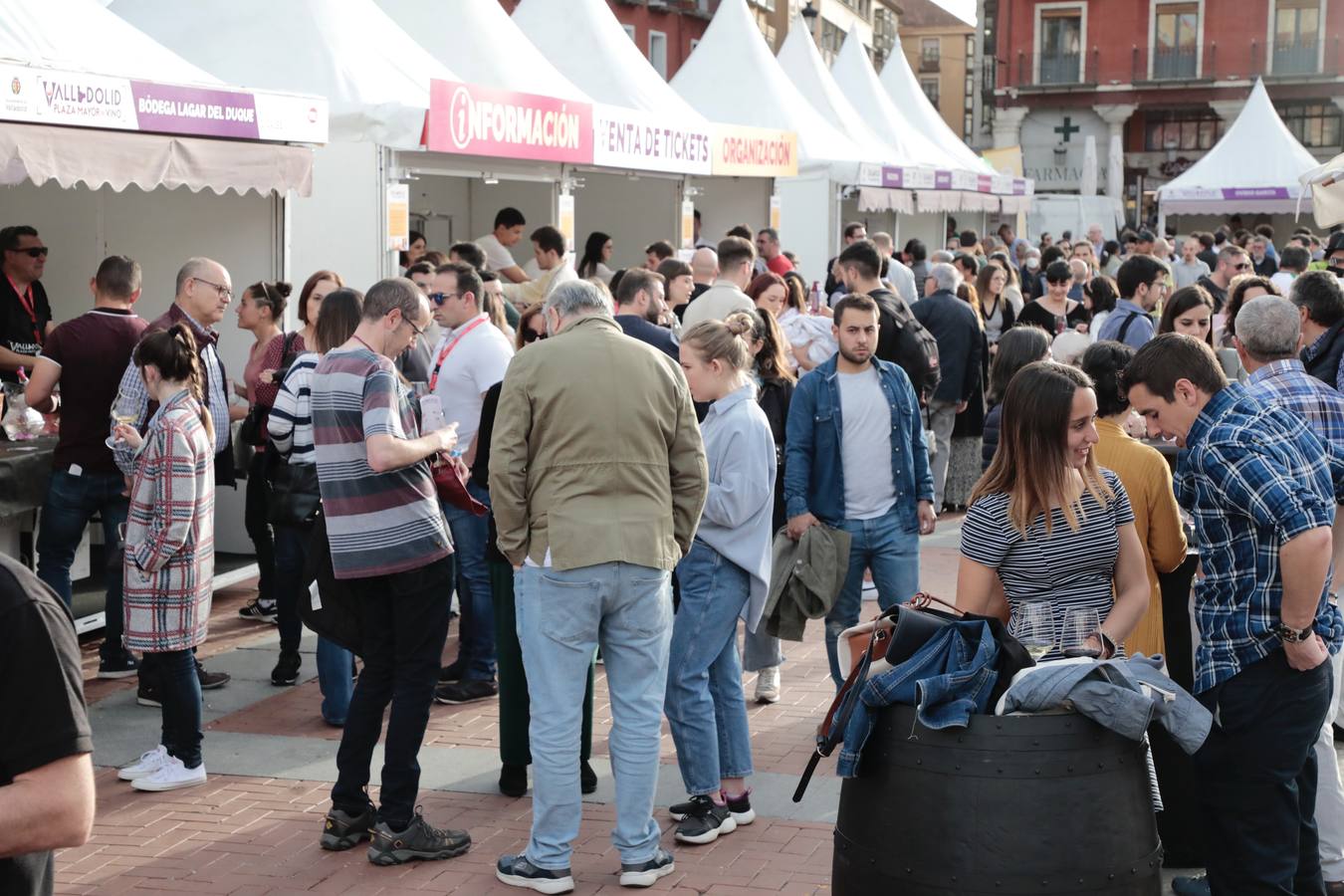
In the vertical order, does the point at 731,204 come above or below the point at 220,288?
above

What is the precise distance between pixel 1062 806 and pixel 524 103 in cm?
906

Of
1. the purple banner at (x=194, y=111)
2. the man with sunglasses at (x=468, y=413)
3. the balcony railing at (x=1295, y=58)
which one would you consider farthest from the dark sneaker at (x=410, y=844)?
the balcony railing at (x=1295, y=58)

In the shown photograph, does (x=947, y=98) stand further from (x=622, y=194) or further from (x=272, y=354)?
(x=272, y=354)

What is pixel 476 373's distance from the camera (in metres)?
6.93

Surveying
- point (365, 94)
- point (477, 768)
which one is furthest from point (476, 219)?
point (477, 768)

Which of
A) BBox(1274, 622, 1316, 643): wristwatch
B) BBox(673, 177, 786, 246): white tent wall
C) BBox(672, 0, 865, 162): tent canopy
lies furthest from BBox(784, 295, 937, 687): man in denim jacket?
BBox(672, 0, 865, 162): tent canopy

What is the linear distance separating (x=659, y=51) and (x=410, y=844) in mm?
41628

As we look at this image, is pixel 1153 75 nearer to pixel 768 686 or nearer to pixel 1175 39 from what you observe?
pixel 1175 39

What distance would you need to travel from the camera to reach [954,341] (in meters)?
11.0

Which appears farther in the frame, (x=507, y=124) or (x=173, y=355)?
(x=507, y=124)

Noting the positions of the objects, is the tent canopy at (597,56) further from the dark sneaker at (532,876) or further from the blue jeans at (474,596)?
the dark sneaker at (532,876)

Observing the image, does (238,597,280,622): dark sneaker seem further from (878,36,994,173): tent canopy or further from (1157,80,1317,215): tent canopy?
(1157,80,1317,215): tent canopy

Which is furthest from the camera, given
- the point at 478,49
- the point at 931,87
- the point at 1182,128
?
the point at 931,87

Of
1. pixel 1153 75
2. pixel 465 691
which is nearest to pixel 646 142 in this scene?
pixel 465 691
